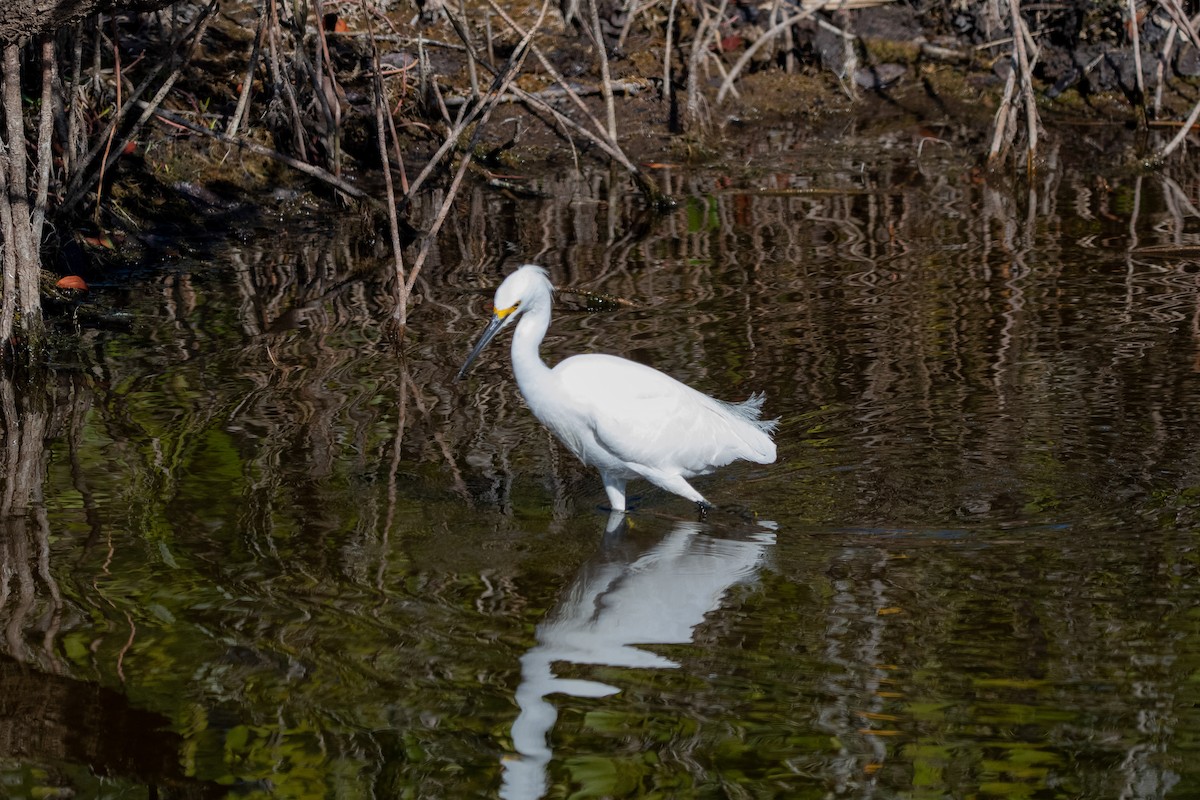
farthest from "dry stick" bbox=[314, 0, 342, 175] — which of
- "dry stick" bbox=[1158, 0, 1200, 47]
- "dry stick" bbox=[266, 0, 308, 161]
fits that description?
"dry stick" bbox=[1158, 0, 1200, 47]

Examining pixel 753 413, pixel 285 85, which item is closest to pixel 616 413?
pixel 753 413

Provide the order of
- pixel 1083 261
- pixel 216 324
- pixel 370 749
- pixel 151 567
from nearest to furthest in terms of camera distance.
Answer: pixel 370 749, pixel 151 567, pixel 216 324, pixel 1083 261

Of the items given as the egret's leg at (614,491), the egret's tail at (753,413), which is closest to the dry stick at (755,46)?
the egret's tail at (753,413)

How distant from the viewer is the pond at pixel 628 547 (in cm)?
360

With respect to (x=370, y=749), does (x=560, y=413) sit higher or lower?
higher

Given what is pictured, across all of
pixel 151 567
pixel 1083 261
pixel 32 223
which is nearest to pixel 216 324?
pixel 32 223

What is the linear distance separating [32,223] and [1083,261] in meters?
5.94

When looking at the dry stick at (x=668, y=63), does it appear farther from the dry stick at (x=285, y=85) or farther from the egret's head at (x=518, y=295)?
the egret's head at (x=518, y=295)

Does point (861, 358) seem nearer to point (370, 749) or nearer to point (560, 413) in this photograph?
point (560, 413)

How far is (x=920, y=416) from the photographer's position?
19.7ft

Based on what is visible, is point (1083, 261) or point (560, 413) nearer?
point (560, 413)

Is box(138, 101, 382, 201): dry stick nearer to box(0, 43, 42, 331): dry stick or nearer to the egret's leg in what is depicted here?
box(0, 43, 42, 331): dry stick

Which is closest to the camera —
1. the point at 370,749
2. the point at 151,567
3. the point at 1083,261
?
the point at 370,749

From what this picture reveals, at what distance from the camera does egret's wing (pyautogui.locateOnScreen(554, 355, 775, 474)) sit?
16.9 feet
